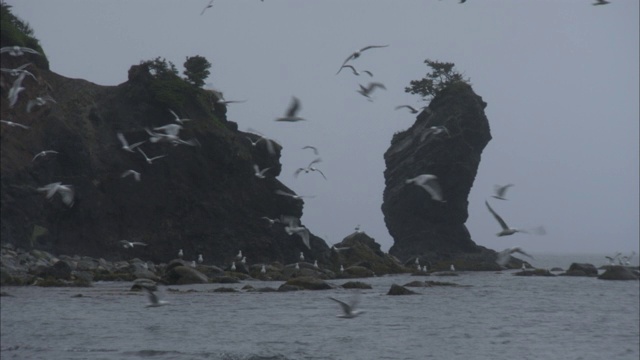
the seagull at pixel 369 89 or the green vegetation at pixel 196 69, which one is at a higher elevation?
the green vegetation at pixel 196 69

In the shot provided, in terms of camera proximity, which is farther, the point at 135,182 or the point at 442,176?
the point at 442,176

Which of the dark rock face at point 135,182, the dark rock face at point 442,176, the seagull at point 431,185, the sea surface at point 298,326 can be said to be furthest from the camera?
the dark rock face at point 442,176

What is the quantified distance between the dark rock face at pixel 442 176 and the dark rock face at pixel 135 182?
2117 centimetres

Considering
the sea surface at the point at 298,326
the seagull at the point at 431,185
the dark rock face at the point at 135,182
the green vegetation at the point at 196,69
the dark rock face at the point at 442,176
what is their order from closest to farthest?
the seagull at the point at 431,185 < the sea surface at the point at 298,326 < the dark rock face at the point at 135,182 < the green vegetation at the point at 196,69 < the dark rock face at the point at 442,176

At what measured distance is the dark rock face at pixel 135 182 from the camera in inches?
2840

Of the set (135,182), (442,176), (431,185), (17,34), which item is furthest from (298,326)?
(442,176)

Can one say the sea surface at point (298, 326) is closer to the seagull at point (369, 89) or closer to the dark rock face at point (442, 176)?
the seagull at point (369, 89)

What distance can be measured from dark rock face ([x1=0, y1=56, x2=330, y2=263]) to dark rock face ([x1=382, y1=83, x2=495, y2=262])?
69.4 feet

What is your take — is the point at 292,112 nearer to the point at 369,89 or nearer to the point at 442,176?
the point at 369,89

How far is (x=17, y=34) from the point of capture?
255ft

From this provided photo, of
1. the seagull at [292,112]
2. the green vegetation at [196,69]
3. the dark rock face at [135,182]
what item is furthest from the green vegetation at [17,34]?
the seagull at [292,112]

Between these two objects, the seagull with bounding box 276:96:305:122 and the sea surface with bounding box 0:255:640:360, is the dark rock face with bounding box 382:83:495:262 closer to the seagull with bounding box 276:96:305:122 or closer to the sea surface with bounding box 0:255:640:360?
the sea surface with bounding box 0:255:640:360

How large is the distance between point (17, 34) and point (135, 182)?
15.2m

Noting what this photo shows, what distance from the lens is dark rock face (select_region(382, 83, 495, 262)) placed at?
98562 mm
